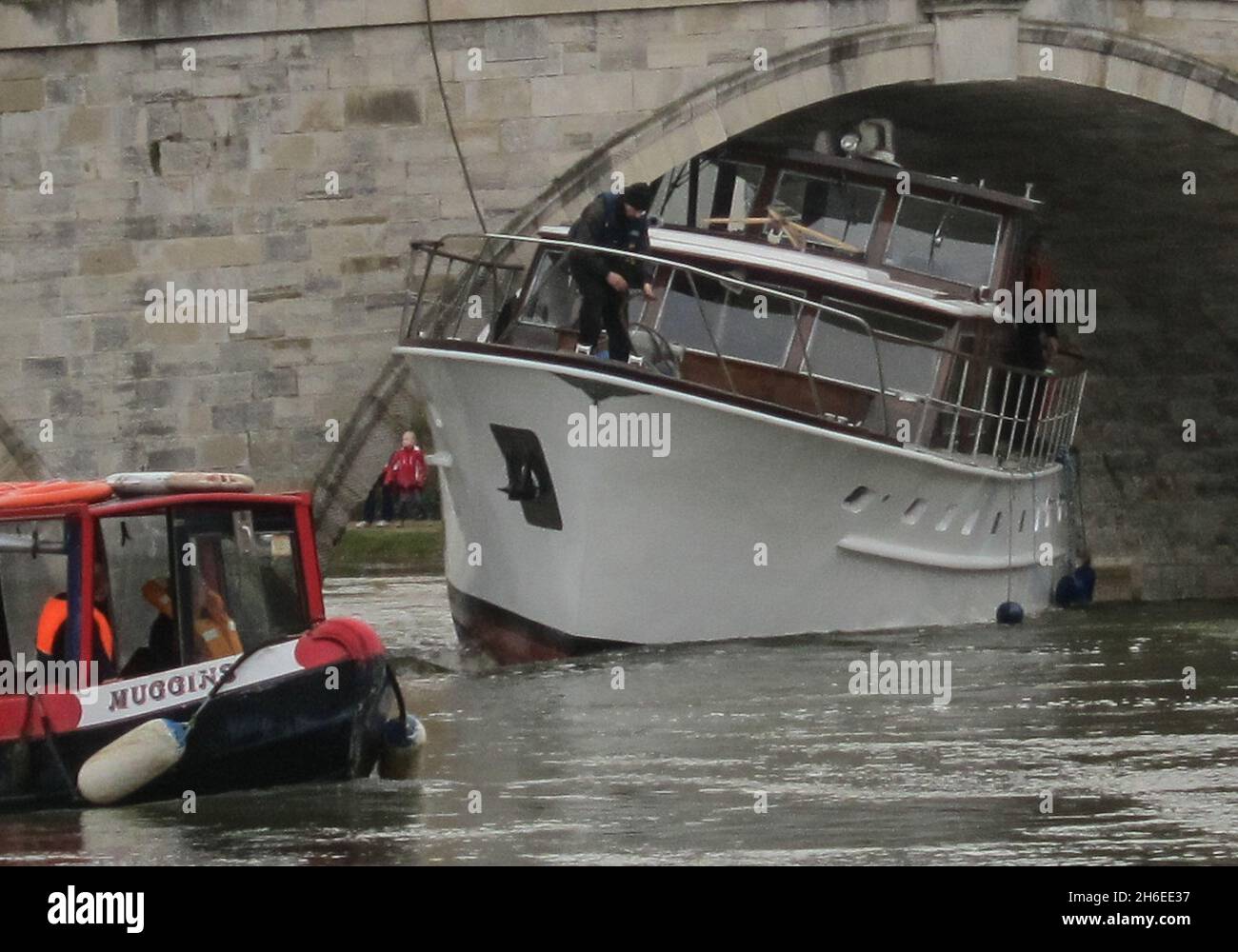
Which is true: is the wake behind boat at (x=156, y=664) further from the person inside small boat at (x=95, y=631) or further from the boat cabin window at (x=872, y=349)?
the boat cabin window at (x=872, y=349)

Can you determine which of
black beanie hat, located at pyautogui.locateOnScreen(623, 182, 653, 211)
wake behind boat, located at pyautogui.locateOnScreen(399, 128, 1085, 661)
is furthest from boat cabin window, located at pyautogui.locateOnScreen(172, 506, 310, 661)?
black beanie hat, located at pyautogui.locateOnScreen(623, 182, 653, 211)

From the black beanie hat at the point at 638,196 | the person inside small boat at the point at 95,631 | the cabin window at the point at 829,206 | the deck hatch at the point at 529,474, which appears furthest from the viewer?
the cabin window at the point at 829,206

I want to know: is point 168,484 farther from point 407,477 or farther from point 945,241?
point 407,477

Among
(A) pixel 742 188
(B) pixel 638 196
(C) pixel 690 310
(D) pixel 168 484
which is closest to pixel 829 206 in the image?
(A) pixel 742 188

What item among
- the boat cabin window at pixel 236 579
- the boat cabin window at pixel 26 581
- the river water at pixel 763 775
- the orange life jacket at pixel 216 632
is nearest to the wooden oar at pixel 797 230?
the river water at pixel 763 775

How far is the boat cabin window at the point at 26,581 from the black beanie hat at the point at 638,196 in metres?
5.80

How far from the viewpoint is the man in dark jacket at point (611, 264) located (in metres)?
16.2

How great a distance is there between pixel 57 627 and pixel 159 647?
Answer: 0.40 m

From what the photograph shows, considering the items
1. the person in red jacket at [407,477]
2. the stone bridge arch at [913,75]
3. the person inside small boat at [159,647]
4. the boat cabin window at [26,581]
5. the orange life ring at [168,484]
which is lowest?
the person in red jacket at [407,477]

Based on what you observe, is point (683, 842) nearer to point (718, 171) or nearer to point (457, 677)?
point (457, 677)

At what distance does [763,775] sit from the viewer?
1194cm
